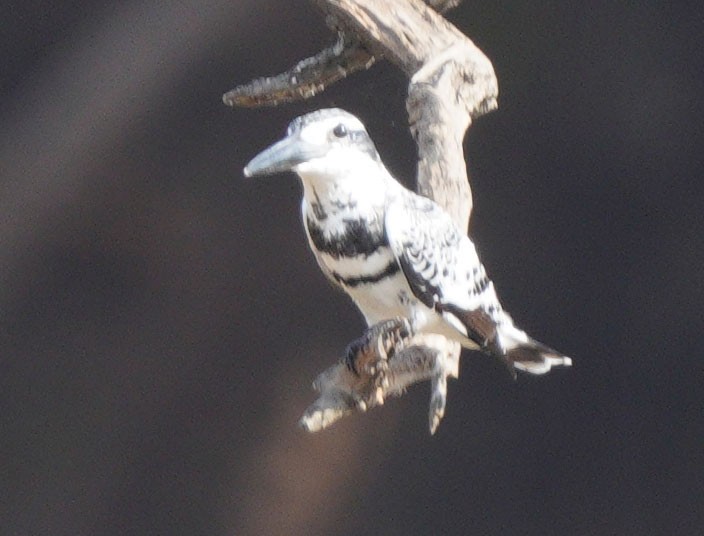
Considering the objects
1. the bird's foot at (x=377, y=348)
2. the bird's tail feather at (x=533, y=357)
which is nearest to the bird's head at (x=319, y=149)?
the bird's foot at (x=377, y=348)

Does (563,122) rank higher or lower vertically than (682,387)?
higher

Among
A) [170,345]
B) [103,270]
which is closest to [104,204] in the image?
[103,270]

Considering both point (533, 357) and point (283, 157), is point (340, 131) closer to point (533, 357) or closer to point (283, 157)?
point (283, 157)

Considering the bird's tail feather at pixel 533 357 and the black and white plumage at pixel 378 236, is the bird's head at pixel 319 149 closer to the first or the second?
the black and white plumage at pixel 378 236

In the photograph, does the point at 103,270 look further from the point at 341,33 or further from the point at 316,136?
the point at 316,136

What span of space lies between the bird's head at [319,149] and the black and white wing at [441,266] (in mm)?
71

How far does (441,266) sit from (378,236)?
0.08 meters

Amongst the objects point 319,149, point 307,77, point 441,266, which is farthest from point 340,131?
point 307,77

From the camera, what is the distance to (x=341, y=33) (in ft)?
5.40

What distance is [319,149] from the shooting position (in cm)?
129

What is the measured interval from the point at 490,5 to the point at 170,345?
0.79 metres

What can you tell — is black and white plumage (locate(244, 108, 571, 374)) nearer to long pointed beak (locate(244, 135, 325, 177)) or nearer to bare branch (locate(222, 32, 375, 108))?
long pointed beak (locate(244, 135, 325, 177))

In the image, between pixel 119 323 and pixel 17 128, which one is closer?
pixel 17 128

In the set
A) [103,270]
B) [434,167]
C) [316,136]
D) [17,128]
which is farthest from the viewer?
[103,270]
